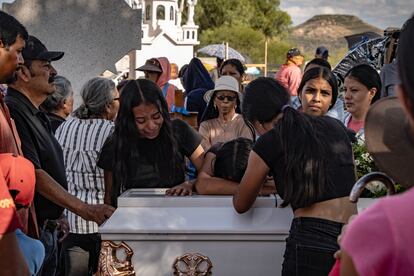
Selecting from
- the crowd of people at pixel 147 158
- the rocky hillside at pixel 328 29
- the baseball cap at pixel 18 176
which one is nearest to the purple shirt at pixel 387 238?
the crowd of people at pixel 147 158

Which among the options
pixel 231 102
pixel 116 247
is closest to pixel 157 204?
pixel 116 247

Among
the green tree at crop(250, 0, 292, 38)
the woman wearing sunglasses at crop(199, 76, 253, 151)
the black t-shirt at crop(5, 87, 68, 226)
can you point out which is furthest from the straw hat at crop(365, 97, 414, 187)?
the green tree at crop(250, 0, 292, 38)

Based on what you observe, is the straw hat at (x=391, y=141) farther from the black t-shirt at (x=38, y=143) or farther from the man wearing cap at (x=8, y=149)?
the black t-shirt at (x=38, y=143)

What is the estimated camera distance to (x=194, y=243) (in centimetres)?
384

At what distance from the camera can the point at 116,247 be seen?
3811 mm

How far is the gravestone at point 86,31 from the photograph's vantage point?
809cm

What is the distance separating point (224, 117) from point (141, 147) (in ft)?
7.75

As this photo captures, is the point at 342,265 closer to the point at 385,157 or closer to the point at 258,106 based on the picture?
the point at 385,157

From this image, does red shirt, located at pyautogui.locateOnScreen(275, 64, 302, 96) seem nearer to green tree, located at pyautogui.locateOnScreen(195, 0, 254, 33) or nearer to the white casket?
the white casket

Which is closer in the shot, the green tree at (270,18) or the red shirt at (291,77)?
the red shirt at (291,77)

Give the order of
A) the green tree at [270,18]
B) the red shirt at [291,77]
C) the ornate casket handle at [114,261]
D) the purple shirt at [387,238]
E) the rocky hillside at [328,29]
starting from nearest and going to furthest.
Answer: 1. the purple shirt at [387,238]
2. the ornate casket handle at [114,261]
3. the red shirt at [291,77]
4. the green tree at [270,18]
5. the rocky hillside at [328,29]

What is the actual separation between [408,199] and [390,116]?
941mm

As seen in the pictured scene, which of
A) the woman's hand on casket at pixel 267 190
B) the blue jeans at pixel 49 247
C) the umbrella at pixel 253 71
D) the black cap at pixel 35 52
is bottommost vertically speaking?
the umbrella at pixel 253 71

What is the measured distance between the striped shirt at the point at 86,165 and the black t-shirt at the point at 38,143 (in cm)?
71
